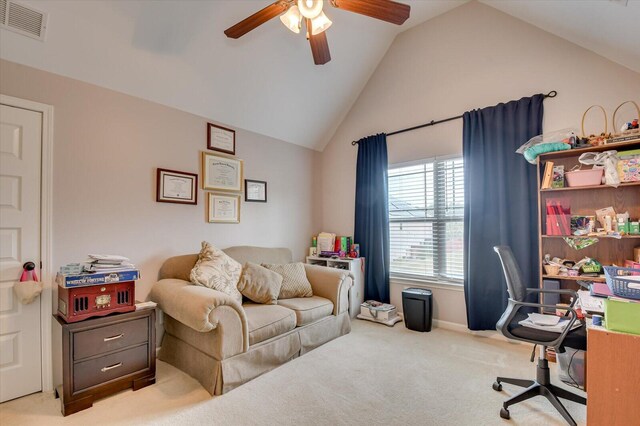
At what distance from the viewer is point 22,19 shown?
6.28 ft

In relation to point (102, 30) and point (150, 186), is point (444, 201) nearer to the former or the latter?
point (150, 186)

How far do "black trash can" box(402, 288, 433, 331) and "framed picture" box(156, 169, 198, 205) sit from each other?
2599 millimetres

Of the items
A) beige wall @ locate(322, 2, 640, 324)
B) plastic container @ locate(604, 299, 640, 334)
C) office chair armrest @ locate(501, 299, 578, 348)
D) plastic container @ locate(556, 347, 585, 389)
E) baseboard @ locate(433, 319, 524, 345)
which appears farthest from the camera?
baseboard @ locate(433, 319, 524, 345)

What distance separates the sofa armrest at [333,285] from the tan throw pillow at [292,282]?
90 mm

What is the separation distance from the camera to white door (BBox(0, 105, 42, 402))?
79.0 inches

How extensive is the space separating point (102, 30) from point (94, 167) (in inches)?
41.4

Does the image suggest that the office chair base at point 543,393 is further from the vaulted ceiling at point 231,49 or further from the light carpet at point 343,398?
the vaulted ceiling at point 231,49

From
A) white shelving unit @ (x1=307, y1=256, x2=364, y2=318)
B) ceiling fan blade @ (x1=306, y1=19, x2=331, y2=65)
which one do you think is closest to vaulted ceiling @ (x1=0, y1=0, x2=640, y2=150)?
ceiling fan blade @ (x1=306, y1=19, x2=331, y2=65)

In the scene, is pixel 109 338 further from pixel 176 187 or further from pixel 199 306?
pixel 176 187

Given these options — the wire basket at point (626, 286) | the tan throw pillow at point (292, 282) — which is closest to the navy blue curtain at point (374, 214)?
the tan throw pillow at point (292, 282)

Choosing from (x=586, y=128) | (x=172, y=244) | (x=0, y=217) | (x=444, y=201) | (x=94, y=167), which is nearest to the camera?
(x=0, y=217)

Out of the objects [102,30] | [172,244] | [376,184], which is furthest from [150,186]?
Answer: [376,184]

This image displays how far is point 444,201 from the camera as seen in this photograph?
3461mm

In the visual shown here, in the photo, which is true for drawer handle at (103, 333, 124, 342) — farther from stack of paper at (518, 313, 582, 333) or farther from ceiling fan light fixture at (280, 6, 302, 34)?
stack of paper at (518, 313, 582, 333)
